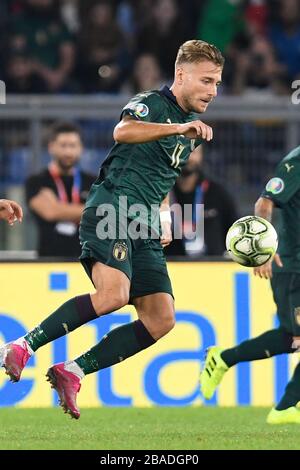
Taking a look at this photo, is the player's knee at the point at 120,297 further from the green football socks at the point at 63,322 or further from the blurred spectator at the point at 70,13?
the blurred spectator at the point at 70,13

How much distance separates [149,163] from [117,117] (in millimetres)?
4060

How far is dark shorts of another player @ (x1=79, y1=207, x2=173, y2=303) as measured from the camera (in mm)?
7453

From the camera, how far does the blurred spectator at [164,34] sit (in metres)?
14.3

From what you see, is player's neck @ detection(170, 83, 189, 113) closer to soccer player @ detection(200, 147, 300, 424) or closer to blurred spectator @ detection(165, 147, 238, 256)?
soccer player @ detection(200, 147, 300, 424)

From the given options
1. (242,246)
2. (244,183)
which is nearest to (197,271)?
(244,183)

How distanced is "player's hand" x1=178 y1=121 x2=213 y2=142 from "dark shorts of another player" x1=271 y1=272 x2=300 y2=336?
2.05 metres

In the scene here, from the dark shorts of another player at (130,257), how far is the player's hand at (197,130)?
0.87 m

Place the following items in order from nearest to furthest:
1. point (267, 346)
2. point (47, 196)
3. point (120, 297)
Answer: point (120, 297)
point (267, 346)
point (47, 196)

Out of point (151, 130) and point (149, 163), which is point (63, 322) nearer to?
point (149, 163)

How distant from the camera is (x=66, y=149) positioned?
11266mm

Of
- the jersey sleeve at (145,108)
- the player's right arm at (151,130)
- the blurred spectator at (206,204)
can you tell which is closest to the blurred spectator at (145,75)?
the blurred spectator at (206,204)

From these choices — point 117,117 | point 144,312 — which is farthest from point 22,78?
point 144,312

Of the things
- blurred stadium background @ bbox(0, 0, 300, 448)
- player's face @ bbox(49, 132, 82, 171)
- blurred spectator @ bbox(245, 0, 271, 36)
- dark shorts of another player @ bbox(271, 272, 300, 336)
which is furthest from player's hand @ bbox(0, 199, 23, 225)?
blurred spectator @ bbox(245, 0, 271, 36)

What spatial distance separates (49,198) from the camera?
36.8 feet
